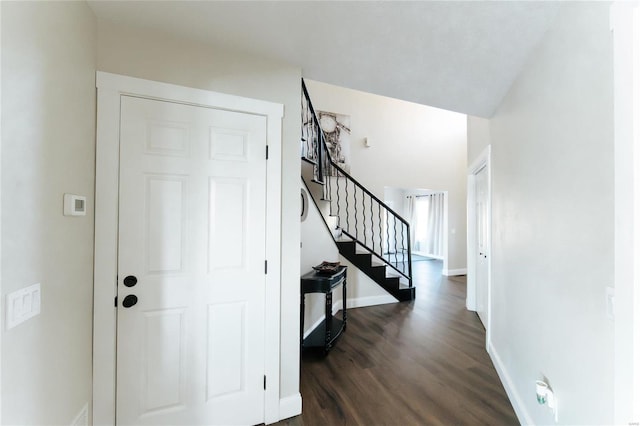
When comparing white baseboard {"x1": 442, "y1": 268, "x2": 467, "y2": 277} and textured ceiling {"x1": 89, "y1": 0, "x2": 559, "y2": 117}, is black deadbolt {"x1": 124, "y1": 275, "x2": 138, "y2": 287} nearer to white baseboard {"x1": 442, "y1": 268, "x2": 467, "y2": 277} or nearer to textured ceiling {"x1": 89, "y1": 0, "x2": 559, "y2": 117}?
textured ceiling {"x1": 89, "y1": 0, "x2": 559, "y2": 117}

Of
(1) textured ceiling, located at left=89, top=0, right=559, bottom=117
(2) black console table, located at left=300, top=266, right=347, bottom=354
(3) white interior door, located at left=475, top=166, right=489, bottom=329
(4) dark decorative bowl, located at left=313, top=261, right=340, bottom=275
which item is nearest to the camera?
(1) textured ceiling, located at left=89, top=0, right=559, bottom=117

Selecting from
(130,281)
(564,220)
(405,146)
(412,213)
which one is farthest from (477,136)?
(412,213)

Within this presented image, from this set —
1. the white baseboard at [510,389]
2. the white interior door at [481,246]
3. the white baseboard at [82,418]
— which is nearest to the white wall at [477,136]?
the white interior door at [481,246]

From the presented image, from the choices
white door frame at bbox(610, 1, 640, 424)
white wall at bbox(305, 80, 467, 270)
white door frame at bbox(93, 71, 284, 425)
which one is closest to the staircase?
white wall at bbox(305, 80, 467, 270)

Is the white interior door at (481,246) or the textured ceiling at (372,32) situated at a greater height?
the textured ceiling at (372,32)

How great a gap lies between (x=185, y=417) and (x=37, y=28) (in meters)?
2.03

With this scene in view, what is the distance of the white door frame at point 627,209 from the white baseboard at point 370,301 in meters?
3.45

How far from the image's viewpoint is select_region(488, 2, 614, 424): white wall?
3.30ft

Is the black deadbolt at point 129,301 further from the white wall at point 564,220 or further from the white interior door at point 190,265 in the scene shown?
the white wall at point 564,220

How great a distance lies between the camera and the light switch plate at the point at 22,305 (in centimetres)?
88

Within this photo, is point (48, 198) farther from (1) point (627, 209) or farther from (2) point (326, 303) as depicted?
(2) point (326, 303)

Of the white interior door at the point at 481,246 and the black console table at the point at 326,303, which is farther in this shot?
the white interior door at the point at 481,246

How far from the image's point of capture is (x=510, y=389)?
200 cm

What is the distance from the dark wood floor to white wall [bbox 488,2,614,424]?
0.32 metres
